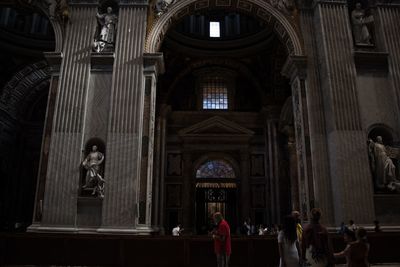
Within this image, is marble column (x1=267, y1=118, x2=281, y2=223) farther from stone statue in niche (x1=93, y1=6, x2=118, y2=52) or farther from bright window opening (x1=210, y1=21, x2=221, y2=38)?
stone statue in niche (x1=93, y1=6, x2=118, y2=52)

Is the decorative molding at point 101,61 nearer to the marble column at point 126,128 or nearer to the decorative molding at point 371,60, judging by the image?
the marble column at point 126,128

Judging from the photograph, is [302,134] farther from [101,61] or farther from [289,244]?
[101,61]

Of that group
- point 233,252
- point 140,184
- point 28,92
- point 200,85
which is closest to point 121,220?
point 140,184

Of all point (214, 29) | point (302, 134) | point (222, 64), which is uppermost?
point (214, 29)

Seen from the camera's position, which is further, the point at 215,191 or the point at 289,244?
the point at 215,191

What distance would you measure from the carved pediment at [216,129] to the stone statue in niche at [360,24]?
24.6ft

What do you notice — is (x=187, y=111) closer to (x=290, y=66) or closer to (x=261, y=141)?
(x=261, y=141)

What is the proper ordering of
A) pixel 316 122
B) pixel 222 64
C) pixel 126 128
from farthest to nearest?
pixel 222 64 → pixel 316 122 → pixel 126 128

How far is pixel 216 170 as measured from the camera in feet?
58.5

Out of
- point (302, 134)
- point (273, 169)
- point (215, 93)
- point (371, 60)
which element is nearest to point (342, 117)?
point (302, 134)

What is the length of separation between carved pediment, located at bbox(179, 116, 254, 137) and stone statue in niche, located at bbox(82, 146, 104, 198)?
803 cm

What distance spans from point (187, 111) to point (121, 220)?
9.71 m

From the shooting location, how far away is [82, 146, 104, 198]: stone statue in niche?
9.52 metres

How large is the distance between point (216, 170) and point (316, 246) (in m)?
13.7
